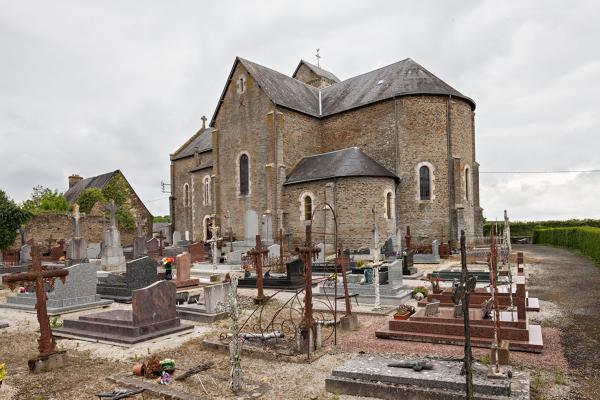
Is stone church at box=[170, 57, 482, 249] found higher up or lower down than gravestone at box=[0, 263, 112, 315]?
higher up

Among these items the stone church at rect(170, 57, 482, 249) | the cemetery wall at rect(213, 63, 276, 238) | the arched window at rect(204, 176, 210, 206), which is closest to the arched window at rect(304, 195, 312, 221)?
the stone church at rect(170, 57, 482, 249)

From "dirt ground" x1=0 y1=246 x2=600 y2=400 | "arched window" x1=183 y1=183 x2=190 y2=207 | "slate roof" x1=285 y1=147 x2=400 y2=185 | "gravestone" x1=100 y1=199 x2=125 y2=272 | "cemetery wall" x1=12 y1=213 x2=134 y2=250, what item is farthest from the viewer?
"arched window" x1=183 y1=183 x2=190 y2=207

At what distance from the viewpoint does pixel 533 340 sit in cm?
695

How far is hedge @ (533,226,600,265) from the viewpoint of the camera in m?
21.4

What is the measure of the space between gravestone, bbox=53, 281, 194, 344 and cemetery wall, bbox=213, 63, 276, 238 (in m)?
18.4

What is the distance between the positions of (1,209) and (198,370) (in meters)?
26.2

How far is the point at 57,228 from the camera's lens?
3183 centimetres

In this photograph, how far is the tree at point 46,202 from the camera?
40.5 meters

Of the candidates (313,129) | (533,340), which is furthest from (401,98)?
(533,340)

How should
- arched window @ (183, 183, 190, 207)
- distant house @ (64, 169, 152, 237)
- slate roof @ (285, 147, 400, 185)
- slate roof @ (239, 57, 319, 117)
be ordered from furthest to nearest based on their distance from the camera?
distant house @ (64, 169, 152, 237) → arched window @ (183, 183, 190, 207) → slate roof @ (239, 57, 319, 117) → slate roof @ (285, 147, 400, 185)

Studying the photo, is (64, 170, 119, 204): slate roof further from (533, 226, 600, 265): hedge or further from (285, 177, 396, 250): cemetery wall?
(533, 226, 600, 265): hedge

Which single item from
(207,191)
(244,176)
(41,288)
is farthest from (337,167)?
(41,288)

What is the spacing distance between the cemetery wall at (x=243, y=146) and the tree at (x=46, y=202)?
1973 centimetres

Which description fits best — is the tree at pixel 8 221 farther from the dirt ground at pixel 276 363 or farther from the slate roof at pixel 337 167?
the dirt ground at pixel 276 363
